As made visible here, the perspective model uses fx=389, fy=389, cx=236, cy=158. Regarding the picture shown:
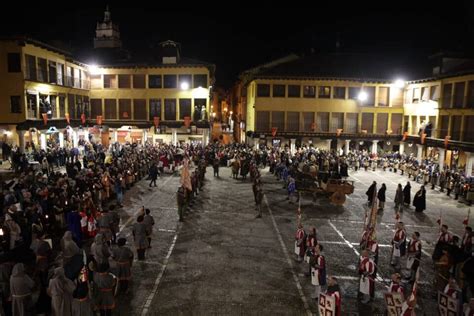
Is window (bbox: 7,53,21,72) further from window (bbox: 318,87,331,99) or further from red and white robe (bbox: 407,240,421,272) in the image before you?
red and white robe (bbox: 407,240,421,272)

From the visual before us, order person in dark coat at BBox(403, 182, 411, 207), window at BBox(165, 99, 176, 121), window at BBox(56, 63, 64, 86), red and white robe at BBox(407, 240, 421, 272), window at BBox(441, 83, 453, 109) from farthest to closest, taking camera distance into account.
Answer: window at BBox(165, 99, 176, 121), window at BBox(56, 63, 64, 86), window at BBox(441, 83, 453, 109), person in dark coat at BBox(403, 182, 411, 207), red and white robe at BBox(407, 240, 421, 272)

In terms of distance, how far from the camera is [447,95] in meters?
34.2

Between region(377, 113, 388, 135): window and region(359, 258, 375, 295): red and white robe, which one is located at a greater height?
region(377, 113, 388, 135): window

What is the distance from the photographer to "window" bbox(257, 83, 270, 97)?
4166 centimetres

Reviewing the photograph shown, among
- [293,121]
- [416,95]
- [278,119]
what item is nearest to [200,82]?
[278,119]

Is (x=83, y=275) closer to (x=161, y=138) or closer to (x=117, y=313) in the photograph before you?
(x=117, y=313)

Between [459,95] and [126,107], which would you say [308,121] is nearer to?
[459,95]

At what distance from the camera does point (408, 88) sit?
4094 cm

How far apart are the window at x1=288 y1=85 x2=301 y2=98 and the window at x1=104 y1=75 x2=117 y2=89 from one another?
19159 millimetres

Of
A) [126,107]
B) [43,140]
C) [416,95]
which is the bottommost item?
[43,140]

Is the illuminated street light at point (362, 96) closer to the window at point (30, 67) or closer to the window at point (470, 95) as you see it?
the window at point (470, 95)

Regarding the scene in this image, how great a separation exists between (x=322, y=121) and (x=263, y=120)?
253 inches

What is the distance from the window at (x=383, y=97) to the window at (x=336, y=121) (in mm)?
4274

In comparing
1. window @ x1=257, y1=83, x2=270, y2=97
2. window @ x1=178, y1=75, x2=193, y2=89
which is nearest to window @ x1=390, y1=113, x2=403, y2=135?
window @ x1=257, y1=83, x2=270, y2=97
